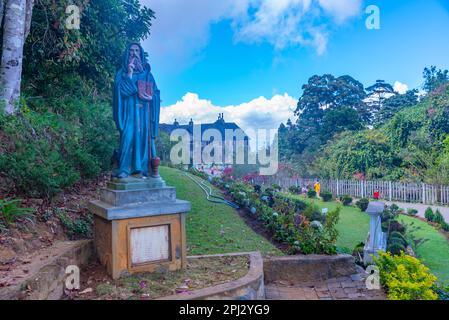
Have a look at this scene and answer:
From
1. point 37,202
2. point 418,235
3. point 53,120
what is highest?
point 53,120

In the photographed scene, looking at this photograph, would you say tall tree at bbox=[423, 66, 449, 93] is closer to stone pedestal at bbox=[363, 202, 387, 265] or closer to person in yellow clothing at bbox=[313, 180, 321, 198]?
person in yellow clothing at bbox=[313, 180, 321, 198]

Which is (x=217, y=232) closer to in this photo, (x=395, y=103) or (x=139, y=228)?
(x=139, y=228)

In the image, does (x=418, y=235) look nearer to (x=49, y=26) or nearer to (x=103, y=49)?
(x=103, y=49)

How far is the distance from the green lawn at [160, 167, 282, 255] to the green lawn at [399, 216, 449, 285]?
3.11 m

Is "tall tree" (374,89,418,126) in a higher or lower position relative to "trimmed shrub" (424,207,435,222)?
higher

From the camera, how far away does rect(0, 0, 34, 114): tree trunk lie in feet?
19.5

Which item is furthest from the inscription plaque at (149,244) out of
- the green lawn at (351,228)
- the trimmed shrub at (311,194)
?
the trimmed shrub at (311,194)

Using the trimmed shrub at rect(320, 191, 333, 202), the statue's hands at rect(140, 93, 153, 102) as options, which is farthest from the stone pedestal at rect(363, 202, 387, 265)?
the trimmed shrub at rect(320, 191, 333, 202)

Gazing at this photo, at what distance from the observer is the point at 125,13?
912 centimetres

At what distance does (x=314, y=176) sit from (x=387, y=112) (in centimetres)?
1161

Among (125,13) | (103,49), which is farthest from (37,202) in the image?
(125,13)

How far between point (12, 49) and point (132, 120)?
3766 mm

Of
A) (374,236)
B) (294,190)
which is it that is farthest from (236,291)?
(294,190)
